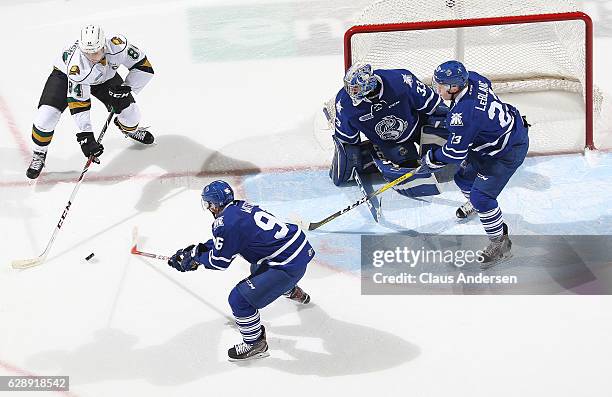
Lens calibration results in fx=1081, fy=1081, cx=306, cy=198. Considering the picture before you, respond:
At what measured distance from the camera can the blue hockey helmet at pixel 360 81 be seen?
4.90 meters

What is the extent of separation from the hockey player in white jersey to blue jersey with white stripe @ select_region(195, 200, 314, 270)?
1433mm

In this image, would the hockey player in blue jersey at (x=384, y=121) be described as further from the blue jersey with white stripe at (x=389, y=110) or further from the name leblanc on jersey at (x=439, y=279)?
the name leblanc on jersey at (x=439, y=279)

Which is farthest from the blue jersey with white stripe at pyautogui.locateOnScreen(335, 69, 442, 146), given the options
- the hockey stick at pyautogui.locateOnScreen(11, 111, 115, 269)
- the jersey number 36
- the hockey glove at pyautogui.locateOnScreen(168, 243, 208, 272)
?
the hockey stick at pyautogui.locateOnScreen(11, 111, 115, 269)

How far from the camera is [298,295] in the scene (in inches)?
182

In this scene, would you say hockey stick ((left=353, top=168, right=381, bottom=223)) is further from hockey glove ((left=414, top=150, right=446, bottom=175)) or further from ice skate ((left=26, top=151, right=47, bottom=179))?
ice skate ((left=26, top=151, right=47, bottom=179))

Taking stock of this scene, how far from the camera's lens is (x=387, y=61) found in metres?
5.80

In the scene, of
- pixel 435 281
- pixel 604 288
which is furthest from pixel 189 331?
pixel 604 288

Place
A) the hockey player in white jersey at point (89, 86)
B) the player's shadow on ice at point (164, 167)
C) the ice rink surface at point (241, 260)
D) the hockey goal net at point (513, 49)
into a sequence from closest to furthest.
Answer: the ice rink surface at point (241, 260), the hockey player in white jersey at point (89, 86), the hockey goal net at point (513, 49), the player's shadow on ice at point (164, 167)

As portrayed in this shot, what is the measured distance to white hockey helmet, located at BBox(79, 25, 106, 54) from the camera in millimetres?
5211

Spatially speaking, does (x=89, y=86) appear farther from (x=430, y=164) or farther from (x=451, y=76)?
(x=451, y=76)

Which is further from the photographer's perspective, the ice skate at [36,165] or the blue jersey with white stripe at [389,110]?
the ice skate at [36,165]

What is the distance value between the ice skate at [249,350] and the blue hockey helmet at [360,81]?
47.8 inches

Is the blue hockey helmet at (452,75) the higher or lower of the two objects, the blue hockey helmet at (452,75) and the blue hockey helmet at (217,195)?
the higher

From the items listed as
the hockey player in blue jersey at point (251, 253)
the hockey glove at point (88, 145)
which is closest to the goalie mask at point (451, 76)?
the hockey player in blue jersey at point (251, 253)
